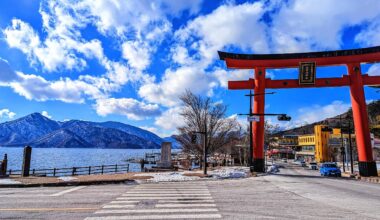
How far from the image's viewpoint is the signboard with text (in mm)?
28766

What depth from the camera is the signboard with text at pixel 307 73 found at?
94.4 ft

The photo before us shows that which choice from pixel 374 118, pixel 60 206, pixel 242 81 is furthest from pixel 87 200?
pixel 374 118

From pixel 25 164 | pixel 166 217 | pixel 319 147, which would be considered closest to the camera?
pixel 166 217

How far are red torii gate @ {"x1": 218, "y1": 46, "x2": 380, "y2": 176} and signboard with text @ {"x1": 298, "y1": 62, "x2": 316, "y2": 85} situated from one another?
29 cm

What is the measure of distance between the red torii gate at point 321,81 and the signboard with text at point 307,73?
29cm

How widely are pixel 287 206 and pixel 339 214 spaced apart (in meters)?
1.74

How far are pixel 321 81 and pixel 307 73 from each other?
5.77ft

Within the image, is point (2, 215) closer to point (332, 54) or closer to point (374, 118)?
point (332, 54)

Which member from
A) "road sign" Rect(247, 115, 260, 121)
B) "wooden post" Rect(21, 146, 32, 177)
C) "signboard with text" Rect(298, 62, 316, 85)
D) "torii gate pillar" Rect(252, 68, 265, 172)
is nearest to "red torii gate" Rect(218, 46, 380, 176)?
"torii gate pillar" Rect(252, 68, 265, 172)

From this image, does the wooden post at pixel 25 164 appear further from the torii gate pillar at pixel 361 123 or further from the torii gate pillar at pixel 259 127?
the torii gate pillar at pixel 361 123

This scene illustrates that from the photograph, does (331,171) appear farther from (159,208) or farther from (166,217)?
(166,217)

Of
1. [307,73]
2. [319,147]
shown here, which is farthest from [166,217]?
[319,147]

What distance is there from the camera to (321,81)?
29.4 metres

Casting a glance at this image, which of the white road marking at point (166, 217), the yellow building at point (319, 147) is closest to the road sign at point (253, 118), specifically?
the white road marking at point (166, 217)
